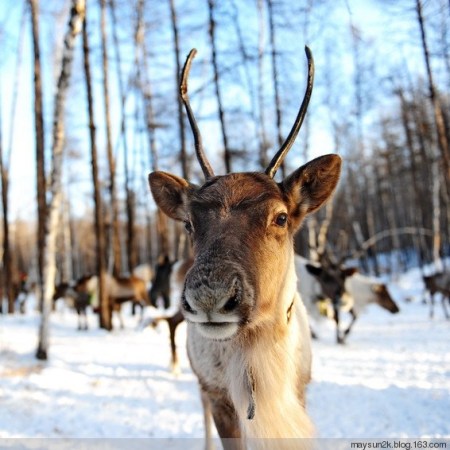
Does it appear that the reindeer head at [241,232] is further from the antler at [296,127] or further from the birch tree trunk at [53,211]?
the birch tree trunk at [53,211]

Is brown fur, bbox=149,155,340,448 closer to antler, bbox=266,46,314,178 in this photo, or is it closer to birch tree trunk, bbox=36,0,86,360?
antler, bbox=266,46,314,178

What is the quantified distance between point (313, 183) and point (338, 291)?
7.90 meters

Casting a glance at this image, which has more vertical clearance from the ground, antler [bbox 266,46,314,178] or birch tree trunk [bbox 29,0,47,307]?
birch tree trunk [bbox 29,0,47,307]

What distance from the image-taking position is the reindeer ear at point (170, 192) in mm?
3090

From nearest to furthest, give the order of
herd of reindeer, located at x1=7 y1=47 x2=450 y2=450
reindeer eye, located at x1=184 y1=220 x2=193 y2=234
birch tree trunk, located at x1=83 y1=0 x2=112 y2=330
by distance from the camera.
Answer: herd of reindeer, located at x1=7 y1=47 x2=450 y2=450
reindeer eye, located at x1=184 y1=220 x2=193 y2=234
birch tree trunk, located at x1=83 y1=0 x2=112 y2=330

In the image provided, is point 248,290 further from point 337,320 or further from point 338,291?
point 338,291

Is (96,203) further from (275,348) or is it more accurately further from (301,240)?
(301,240)

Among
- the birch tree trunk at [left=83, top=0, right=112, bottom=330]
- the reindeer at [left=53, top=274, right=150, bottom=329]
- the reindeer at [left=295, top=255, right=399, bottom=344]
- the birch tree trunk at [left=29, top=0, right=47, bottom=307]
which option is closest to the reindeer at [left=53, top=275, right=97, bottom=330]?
the reindeer at [left=53, top=274, right=150, bottom=329]

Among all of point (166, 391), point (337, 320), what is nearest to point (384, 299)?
point (337, 320)

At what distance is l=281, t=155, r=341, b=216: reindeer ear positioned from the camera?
9.39ft

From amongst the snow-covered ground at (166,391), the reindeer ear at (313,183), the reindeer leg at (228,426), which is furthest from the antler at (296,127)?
the snow-covered ground at (166,391)

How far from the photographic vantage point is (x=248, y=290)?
207 centimetres

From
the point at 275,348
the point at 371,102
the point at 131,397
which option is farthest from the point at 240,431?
the point at 371,102

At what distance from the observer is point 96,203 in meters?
11.4
